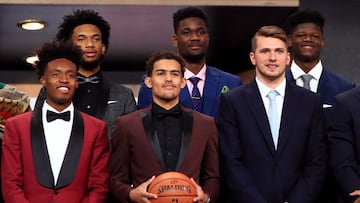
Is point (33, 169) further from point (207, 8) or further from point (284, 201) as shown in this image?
point (207, 8)

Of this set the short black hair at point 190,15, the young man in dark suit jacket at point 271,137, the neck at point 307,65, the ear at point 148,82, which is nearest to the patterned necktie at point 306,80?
the neck at point 307,65

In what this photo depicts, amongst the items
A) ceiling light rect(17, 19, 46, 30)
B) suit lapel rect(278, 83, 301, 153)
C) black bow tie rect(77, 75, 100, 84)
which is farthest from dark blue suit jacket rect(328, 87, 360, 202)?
ceiling light rect(17, 19, 46, 30)

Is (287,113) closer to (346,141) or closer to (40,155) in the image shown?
(346,141)

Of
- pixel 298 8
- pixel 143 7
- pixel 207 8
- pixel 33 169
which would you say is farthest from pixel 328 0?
pixel 33 169

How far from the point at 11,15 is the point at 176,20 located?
8.20ft

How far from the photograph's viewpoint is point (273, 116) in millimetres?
6289

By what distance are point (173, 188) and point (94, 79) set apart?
63.1 inches

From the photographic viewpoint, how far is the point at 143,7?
890cm

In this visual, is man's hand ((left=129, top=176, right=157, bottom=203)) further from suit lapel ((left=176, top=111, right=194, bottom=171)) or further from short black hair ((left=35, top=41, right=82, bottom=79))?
short black hair ((left=35, top=41, right=82, bottom=79))

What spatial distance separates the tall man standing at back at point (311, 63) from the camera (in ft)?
22.9

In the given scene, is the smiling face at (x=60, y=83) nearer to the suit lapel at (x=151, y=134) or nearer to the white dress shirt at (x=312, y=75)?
the suit lapel at (x=151, y=134)

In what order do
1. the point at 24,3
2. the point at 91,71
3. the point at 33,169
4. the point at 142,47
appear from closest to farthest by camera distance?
the point at 33,169 < the point at 91,71 < the point at 24,3 < the point at 142,47

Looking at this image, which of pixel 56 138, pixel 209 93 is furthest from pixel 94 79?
pixel 209 93

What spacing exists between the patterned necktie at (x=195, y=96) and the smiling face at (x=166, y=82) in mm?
577
